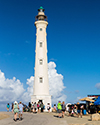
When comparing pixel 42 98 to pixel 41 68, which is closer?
pixel 42 98

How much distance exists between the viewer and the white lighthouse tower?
1329 inches

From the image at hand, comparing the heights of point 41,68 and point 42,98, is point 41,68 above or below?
above

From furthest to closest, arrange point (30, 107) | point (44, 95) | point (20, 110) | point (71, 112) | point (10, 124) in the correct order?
point (44, 95)
point (30, 107)
point (71, 112)
point (20, 110)
point (10, 124)

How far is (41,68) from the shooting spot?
34938 mm

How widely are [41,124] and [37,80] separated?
19.8 metres

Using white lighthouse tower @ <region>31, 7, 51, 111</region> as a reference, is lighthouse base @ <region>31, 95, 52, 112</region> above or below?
below

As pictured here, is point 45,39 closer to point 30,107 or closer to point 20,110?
point 30,107

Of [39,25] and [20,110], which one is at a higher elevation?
[39,25]

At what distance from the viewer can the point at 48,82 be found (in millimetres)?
35062

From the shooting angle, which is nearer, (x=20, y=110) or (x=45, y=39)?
(x=20, y=110)

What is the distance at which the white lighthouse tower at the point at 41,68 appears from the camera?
33750mm

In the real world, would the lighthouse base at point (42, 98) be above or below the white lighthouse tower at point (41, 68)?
below

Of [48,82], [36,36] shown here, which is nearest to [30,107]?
[48,82]

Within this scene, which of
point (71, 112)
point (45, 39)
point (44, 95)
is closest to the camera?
point (71, 112)
